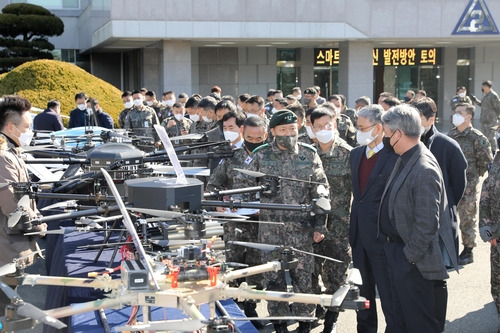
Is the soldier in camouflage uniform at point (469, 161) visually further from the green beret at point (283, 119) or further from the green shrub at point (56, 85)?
the green shrub at point (56, 85)

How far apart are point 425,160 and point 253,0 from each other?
21.4 m

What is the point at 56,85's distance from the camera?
63.5ft

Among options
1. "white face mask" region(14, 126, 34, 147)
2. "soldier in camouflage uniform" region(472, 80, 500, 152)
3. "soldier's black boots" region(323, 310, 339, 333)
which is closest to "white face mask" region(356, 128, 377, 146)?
"soldier's black boots" region(323, 310, 339, 333)

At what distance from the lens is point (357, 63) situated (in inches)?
1083

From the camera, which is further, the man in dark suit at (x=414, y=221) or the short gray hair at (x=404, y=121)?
the short gray hair at (x=404, y=121)

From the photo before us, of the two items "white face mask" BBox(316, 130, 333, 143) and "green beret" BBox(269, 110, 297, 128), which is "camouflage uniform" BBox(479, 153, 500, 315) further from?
"green beret" BBox(269, 110, 297, 128)

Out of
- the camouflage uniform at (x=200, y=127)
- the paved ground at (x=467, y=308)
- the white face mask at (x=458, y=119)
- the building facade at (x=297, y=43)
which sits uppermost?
the building facade at (x=297, y=43)

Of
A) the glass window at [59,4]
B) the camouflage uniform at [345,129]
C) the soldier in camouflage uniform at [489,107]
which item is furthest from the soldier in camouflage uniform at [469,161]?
the glass window at [59,4]

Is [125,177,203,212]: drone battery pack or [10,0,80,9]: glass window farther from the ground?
[10,0,80,9]: glass window

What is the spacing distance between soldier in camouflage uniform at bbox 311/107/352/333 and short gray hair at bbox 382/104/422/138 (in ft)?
5.06

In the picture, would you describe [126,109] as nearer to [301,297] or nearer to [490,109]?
[490,109]

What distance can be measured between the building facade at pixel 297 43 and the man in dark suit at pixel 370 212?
19.5 meters

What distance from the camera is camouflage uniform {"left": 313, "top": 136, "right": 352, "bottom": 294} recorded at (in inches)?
258

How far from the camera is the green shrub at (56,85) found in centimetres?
1900
